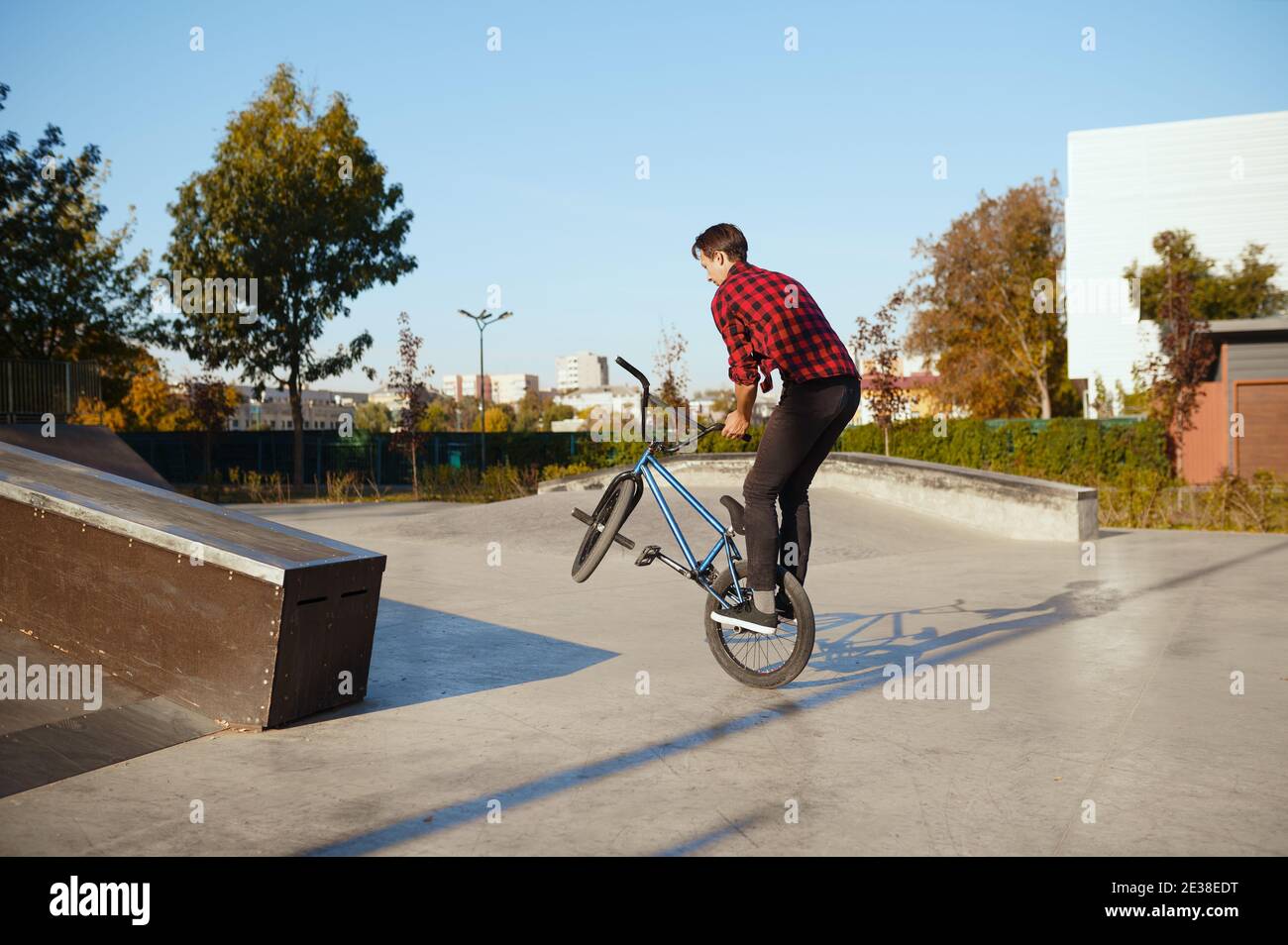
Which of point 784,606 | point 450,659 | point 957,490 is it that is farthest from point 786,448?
point 957,490

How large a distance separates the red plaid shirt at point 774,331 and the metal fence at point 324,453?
2845cm

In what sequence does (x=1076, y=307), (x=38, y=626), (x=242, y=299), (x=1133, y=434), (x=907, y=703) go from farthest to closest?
(x=1076, y=307)
(x=242, y=299)
(x=1133, y=434)
(x=907, y=703)
(x=38, y=626)

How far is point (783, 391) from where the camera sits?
5043 mm

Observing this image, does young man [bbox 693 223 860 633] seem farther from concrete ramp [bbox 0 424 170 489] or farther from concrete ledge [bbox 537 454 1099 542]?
concrete ramp [bbox 0 424 170 489]

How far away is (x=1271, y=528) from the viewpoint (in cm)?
1362

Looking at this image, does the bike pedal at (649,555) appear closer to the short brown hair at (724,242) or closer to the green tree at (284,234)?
the short brown hair at (724,242)

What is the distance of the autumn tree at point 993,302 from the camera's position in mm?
49094

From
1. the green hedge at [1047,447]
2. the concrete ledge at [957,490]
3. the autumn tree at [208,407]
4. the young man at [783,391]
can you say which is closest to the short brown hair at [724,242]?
the young man at [783,391]

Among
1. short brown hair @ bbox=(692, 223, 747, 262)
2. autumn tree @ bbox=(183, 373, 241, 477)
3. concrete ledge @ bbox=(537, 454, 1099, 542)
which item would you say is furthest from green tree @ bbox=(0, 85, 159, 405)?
short brown hair @ bbox=(692, 223, 747, 262)

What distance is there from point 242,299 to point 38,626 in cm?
2944

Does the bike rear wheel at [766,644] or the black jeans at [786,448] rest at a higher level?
the black jeans at [786,448]

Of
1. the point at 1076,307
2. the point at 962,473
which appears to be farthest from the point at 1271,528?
the point at 1076,307

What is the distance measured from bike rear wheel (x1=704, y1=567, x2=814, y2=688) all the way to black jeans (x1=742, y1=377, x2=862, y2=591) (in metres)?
0.15
